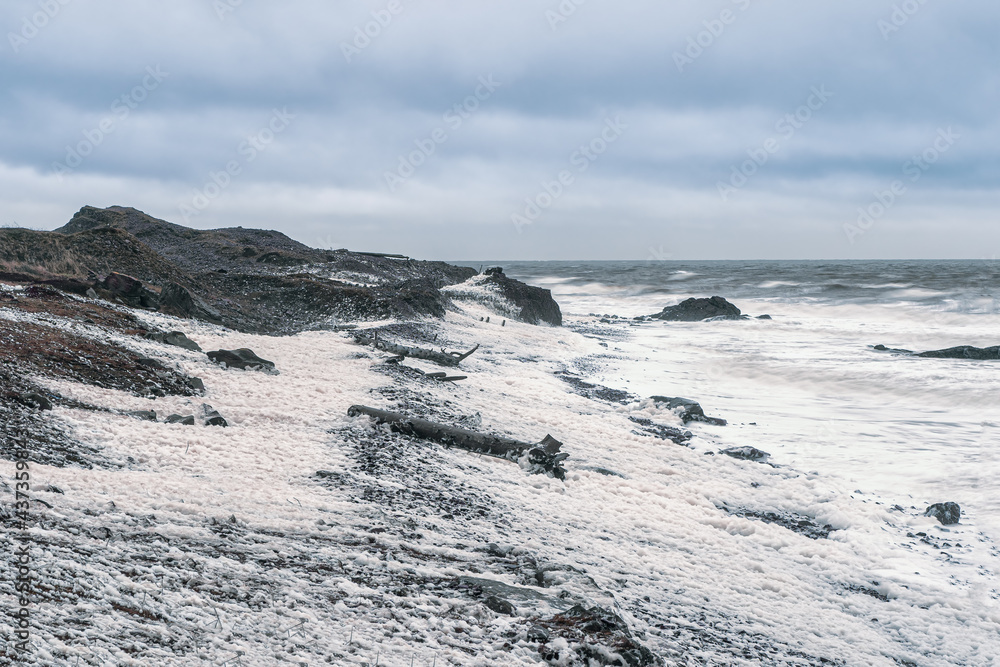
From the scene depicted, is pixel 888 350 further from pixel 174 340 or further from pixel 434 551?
pixel 434 551

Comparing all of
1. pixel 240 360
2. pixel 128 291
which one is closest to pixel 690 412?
pixel 240 360

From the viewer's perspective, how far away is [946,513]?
30.7 ft

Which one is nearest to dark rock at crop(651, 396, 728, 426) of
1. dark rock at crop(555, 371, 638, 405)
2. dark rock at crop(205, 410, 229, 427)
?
dark rock at crop(555, 371, 638, 405)

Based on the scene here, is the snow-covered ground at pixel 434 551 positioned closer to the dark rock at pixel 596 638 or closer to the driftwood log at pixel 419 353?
the dark rock at pixel 596 638

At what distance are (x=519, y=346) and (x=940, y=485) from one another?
1632 centimetres

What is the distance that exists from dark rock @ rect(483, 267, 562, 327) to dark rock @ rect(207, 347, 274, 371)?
74.1 ft

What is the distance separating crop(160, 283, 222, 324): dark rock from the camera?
1744cm

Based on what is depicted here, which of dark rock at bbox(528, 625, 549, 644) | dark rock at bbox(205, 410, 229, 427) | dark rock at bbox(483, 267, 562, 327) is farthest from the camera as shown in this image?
dark rock at bbox(483, 267, 562, 327)

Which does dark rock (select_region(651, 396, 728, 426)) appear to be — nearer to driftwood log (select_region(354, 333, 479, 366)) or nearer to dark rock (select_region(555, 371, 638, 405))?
dark rock (select_region(555, 371, 638, 405))

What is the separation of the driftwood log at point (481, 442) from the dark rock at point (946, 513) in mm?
5172

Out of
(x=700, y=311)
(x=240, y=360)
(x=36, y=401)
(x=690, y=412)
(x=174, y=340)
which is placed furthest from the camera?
(x=700, y=311)

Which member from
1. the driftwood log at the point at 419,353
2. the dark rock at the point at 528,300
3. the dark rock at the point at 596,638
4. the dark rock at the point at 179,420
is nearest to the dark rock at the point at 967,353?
the dark rock at the point at 528,300

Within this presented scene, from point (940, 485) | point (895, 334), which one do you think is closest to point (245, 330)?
point (940, 485)

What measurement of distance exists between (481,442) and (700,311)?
3827cm
